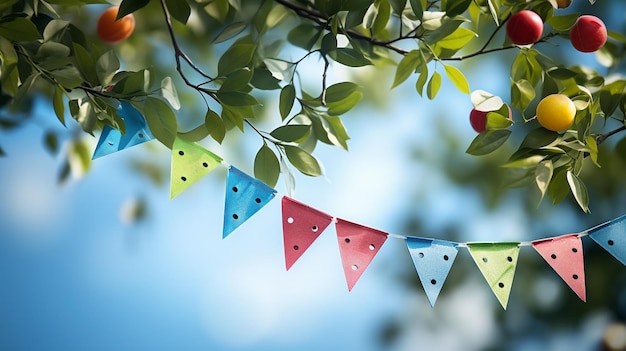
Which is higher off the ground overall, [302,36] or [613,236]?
[302,36]

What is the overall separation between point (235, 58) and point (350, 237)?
0.26 meters

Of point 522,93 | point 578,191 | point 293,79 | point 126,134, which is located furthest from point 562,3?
point 126,134

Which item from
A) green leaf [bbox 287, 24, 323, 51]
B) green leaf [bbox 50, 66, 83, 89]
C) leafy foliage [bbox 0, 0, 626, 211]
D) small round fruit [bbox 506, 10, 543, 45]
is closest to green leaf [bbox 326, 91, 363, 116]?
leafy foliage [bbox 0, 0, 626, 211]

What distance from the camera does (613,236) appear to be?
877 mm

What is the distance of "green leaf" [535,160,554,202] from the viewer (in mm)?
805

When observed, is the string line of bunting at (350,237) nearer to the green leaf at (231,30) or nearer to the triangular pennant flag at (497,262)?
the triangular pennant flag at (497,262)

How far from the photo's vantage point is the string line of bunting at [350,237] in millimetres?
871

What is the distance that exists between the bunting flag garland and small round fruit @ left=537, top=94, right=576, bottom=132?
0.15 metres

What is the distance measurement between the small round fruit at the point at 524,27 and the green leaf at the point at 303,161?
28 cm

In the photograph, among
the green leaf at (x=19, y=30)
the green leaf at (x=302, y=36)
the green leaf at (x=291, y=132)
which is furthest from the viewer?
the green leaf at (x=302, y=36)

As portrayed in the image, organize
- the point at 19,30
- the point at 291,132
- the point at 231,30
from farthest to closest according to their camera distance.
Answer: the point at 231,30
the point at 291,132
the point at 19,30

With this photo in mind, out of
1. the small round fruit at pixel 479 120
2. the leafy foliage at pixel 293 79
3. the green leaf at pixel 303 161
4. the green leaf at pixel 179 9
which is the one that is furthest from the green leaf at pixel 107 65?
the small round fruit at pixel 479 120

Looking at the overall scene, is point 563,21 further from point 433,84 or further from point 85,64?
point 85,64

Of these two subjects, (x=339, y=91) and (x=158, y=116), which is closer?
(x=158, y=116)
